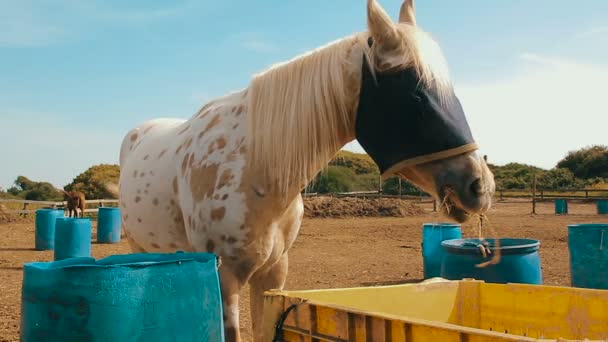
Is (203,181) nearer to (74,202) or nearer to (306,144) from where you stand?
(306,144)

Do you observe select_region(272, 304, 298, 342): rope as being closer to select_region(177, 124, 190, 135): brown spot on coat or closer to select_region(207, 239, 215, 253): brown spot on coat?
select_region(207, 239, 215, 253): brown spot on coat

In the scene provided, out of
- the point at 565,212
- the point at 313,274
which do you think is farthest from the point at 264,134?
the point at 565,212

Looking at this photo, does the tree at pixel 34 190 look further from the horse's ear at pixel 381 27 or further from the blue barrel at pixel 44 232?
the horse's ear at pixel 381 27

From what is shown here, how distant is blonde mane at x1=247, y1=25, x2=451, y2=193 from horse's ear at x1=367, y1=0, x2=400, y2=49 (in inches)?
3.5

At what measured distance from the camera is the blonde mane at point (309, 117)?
2590mm

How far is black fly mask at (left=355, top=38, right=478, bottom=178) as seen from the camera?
2297mm

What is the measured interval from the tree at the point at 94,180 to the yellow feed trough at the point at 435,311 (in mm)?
29844

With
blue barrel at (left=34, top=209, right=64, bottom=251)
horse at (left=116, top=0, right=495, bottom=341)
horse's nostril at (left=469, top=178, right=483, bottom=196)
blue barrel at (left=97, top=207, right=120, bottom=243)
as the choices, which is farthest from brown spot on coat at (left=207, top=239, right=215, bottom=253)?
blue barrel at (left=97, top=207, right=120, bottom=243)

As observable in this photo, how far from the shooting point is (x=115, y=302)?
1666mm

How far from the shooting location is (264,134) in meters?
2.65

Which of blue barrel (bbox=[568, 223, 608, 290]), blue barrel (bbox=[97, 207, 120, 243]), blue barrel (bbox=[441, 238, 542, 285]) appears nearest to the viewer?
blue barrel (bbox=[441, 238, 542, 285])

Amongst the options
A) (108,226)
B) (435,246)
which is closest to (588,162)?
(108,226)

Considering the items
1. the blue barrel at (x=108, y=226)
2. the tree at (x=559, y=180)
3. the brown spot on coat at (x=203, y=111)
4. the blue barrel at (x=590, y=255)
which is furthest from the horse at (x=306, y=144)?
the tree at (x=559, y=180)

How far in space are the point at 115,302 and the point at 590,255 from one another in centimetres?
558
